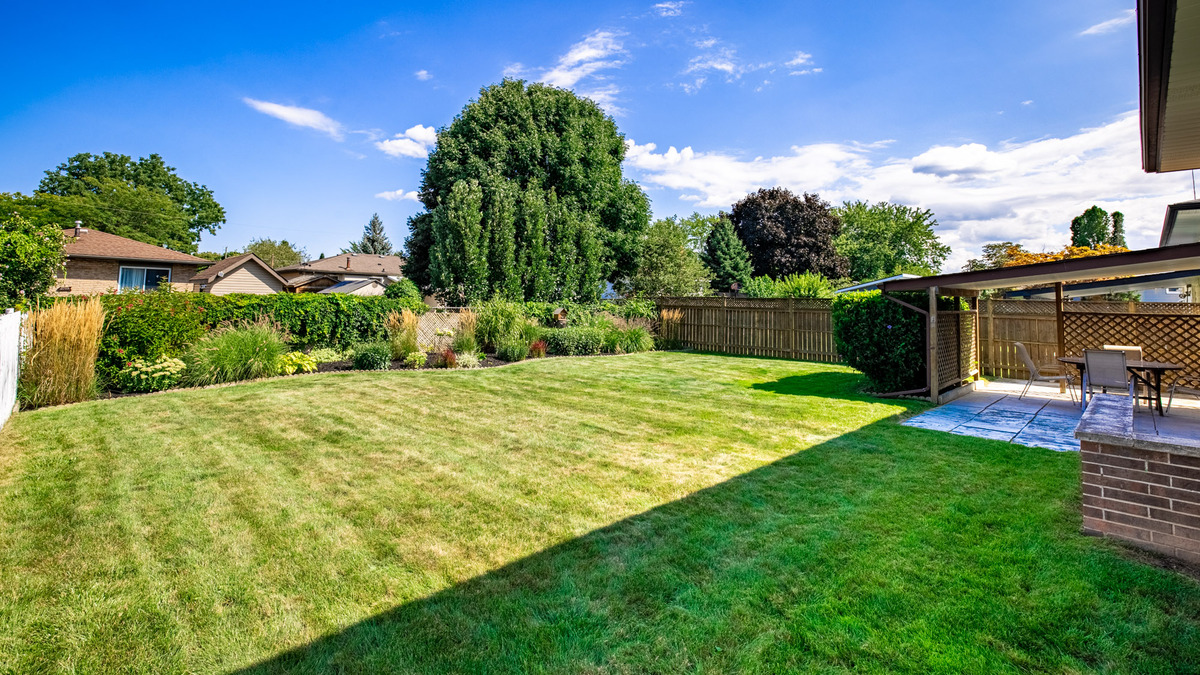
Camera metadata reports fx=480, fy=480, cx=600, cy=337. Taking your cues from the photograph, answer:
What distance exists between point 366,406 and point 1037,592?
730 centimetres

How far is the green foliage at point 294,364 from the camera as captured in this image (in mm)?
9572

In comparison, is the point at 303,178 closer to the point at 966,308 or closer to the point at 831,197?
the point at 966,308

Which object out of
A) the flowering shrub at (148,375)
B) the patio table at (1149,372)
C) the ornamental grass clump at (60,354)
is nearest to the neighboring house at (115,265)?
the flowering shrub at (148,375)

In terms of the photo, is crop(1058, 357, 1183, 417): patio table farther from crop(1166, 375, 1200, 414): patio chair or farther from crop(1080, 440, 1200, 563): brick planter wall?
crop(1080, 440, 1200, 563): brick planter wall

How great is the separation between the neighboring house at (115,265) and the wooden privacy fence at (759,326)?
21459 mm

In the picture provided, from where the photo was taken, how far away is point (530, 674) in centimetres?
189

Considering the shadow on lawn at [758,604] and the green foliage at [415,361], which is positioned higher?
the green foliage at [415,361]

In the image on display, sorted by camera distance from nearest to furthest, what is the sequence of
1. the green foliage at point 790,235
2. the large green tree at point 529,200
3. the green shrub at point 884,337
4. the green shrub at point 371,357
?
the green shrub at point 884,337, the green shrub at point 371,357, the large green tree at point 529,200, the green foliage at point 790,235

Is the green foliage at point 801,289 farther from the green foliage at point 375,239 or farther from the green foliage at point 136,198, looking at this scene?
the green foliage at point 375,239

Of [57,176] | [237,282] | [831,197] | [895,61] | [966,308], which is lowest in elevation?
[966,308]

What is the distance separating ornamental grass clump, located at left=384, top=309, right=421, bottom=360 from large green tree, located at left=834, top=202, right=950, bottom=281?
112ft

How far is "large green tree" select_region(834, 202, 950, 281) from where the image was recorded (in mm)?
37031

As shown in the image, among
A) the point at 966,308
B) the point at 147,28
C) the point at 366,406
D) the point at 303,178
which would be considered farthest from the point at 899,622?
the point at 303,178

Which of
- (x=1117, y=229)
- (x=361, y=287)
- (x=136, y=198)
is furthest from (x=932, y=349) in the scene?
(x=136, y=198)
